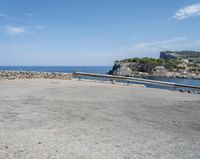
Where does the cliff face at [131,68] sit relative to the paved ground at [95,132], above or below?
above

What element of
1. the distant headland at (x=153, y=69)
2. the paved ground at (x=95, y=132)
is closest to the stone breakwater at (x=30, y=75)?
the paved ground at (x=95, y=132)

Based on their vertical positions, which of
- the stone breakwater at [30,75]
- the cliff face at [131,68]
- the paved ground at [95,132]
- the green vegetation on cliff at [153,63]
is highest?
the green vegetation on cliff at [153,63]

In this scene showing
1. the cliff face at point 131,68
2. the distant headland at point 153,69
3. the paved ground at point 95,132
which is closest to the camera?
the paved ground at point 95,132

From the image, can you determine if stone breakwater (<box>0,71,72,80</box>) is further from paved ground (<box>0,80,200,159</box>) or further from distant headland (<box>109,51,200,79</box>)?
distant headland (<box>109,51,200,79</box>)

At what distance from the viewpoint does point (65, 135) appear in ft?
18.5

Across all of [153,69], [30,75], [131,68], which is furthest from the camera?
[131,68]

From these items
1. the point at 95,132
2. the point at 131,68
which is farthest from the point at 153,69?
the point at 95,132

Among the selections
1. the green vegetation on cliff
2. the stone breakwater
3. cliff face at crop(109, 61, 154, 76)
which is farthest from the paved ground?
the green vegetation on cliff

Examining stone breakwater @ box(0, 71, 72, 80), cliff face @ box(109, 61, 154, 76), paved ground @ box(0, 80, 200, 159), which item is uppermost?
cliff face @ box(109, 61, 154, 76)

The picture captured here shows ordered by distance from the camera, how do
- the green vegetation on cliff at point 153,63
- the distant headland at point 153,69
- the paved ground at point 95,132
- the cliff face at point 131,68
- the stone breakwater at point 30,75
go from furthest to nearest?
1. the green vegetation on cliff at point 153,63
2. the cliff face at point 131,68
3. the distant headland at point 153,69
4. the stone breakwater at point 30,75
5. the paved ground at point 95,132

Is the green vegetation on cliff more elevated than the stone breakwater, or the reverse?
the green vegetation on cliff

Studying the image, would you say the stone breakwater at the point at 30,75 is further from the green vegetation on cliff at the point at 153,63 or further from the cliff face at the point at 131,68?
the green vegetation on cliff at the point at 153,63

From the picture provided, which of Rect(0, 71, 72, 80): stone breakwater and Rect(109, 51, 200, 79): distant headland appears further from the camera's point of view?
Rect(109, 51, 200, 79): distant headland

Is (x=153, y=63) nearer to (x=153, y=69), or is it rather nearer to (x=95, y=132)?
(x=153, y=69)
